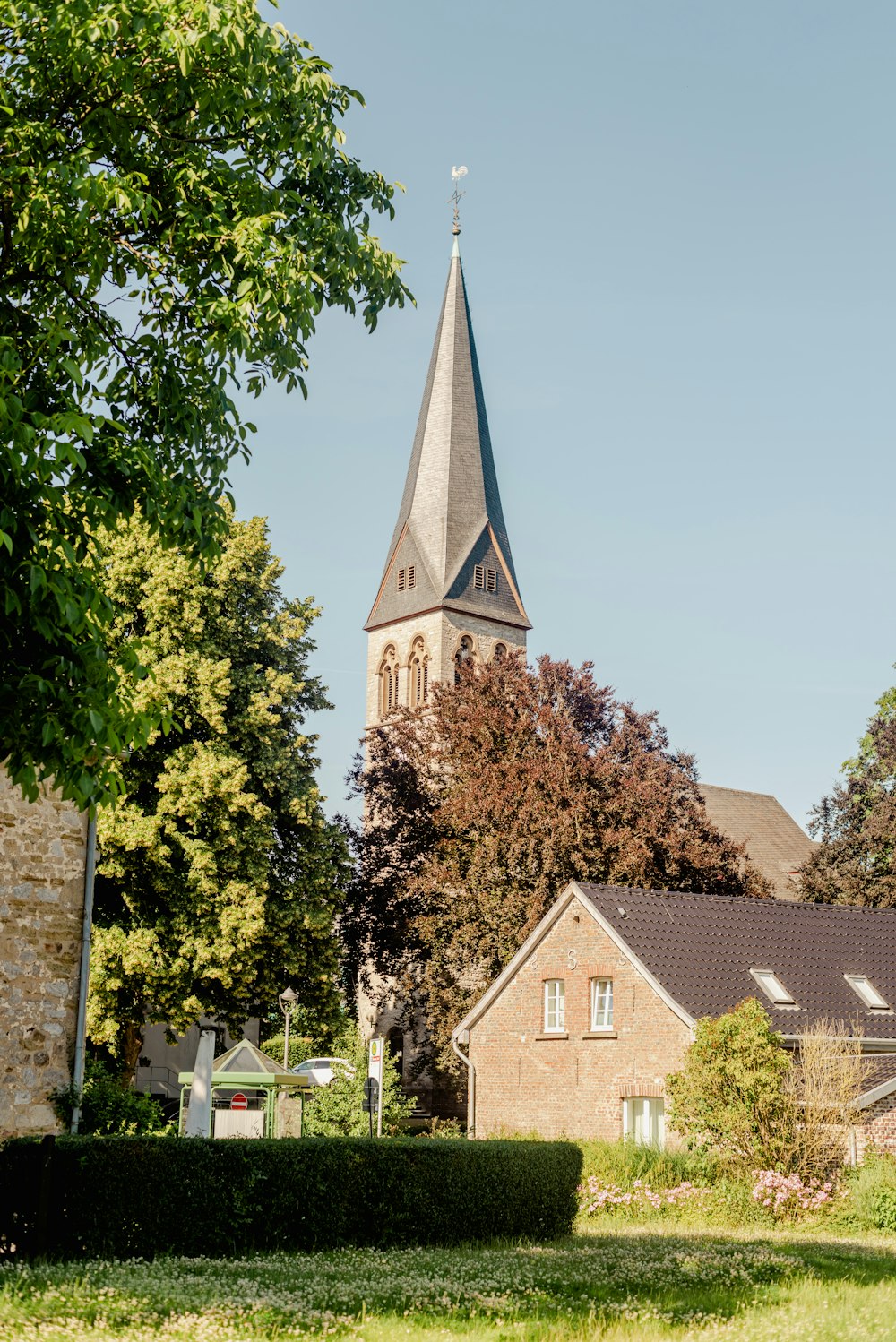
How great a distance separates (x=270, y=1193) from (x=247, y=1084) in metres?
7.39

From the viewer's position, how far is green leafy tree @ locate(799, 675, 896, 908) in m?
35.2

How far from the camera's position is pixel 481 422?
2221 inches

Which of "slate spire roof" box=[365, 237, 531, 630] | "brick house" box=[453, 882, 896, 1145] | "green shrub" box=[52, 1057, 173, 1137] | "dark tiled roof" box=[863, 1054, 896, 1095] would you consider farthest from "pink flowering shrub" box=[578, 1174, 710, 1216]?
"slate spire roof" box=[365, 237, 531, 630]

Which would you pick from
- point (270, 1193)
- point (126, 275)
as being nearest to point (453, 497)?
point (270, 1193)

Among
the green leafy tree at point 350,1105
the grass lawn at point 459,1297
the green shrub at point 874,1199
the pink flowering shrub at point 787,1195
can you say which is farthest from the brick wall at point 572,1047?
the grass lawn at point 459,1297

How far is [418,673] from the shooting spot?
5609cm

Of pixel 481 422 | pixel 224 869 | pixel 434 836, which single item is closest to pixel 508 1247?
pixel 224 869

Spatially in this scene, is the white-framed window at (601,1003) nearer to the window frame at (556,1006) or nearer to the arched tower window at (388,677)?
the window frame at (556,1006)

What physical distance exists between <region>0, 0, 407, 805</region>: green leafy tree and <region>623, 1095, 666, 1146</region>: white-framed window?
18.4 meters

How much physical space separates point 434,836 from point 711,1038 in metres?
18.0

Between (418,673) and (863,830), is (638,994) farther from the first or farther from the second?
(418,673)

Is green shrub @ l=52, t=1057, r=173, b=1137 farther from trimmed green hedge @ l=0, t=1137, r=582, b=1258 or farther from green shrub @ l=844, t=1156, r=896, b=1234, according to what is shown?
green shrub @ l=844, t=1156, r=896, b=1234

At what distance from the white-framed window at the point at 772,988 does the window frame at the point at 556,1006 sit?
3.92 meters

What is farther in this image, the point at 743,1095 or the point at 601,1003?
the point at 601,1003
